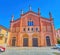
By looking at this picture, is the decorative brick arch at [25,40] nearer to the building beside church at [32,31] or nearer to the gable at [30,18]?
the building beside church at [32,31]

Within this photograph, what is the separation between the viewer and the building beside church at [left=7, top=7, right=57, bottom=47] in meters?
37.6

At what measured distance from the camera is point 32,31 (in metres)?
38.6

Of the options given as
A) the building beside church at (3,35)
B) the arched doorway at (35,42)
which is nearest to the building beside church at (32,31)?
the arched doorway at (35,42)

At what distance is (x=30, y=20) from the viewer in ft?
131

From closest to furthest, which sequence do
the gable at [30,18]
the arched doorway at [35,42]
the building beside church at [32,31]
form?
the building beside church at [32,31]
the arched doorway at [35,42]
the gable at [30,18]

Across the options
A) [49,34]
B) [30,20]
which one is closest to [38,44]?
[49,34]

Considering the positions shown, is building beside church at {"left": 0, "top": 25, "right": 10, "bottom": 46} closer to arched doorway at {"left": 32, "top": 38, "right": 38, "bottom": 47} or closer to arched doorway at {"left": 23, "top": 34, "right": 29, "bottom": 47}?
arched doorway at {"left": 23, "top": 34, "right": 29, "bottom": 47}

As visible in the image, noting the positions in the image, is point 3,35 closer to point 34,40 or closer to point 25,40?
point 25,40

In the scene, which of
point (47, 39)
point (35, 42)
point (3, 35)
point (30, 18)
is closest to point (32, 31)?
point (35, 42)

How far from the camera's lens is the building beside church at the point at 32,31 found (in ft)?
123

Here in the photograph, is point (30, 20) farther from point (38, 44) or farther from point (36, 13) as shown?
point (38, 44)

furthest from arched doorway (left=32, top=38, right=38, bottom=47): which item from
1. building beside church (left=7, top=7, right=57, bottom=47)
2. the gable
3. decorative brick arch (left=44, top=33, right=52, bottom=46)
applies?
the gable

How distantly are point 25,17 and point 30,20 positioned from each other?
7.63 feet

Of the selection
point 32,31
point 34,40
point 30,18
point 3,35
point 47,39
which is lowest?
point 34,40
